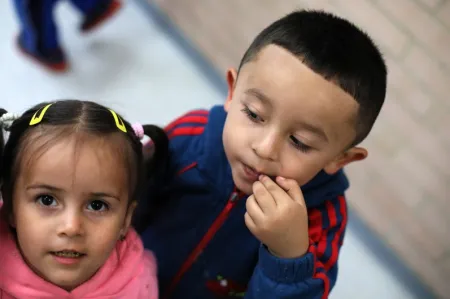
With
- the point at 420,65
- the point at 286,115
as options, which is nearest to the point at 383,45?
the point at 420,65

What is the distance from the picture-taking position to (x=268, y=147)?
746 mm

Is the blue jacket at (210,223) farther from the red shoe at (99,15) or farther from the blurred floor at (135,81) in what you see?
the red shoe at (99,15)

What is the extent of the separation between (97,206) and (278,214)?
0.26 meters

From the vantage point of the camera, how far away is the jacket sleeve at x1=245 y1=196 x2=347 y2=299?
0.80 metres

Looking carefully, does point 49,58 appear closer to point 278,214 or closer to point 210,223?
point 210,223

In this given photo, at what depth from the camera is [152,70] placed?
71.2 inches

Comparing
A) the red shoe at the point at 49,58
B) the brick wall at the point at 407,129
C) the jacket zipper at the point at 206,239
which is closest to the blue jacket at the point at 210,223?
the jacket zipper at the point at 206,239

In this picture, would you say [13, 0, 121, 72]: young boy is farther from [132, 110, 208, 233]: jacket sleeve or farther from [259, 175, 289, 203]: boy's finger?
[259, 175, 289, 203]: boy's finger

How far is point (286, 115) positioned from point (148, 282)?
37cm

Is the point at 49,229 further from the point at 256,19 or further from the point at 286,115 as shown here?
the point at 256,19

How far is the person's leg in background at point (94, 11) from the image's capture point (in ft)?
5.81

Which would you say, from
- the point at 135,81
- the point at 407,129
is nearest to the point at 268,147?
the point at 407,129

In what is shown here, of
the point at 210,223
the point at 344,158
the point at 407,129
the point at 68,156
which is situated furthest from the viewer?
the point at 407,129

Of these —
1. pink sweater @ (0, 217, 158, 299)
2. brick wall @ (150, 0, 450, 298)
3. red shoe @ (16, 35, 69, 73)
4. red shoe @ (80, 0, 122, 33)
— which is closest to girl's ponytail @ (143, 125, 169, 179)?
pink sweater @ (0, 217, 158, 299)
